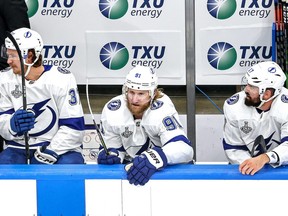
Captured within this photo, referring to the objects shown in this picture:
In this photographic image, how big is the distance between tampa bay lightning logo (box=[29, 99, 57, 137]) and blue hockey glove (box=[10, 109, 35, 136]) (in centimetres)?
32

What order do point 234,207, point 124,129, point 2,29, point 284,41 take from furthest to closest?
point 284,41 → point 2,29 → point 124,129 → point 234,207

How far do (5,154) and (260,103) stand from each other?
156 cm

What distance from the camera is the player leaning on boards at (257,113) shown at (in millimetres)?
4281

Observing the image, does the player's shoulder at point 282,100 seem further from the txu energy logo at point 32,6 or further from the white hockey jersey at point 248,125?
the txu energy logo at point 32,6

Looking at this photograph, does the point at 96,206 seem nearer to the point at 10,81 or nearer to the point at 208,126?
the point at 10,81

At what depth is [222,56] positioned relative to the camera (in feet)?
18.9

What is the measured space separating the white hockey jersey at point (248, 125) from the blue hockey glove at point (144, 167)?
104 centimetres

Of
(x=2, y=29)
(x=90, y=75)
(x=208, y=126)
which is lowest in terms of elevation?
(x=208, y=126)

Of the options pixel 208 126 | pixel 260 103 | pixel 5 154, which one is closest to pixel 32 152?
pixel 5 154

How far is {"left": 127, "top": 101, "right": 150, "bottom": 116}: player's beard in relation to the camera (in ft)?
13.8

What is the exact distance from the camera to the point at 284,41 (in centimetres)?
556

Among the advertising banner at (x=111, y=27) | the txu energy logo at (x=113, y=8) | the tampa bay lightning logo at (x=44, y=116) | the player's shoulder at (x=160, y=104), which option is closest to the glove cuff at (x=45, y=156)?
the tampa bay lightning logo at (x=44, y=116)

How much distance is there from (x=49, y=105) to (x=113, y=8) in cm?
150

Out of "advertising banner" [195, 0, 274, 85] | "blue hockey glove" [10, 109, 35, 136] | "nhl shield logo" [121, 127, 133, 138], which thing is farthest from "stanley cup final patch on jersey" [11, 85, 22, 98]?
"advertising banner" [195, 0, 274, 85]
